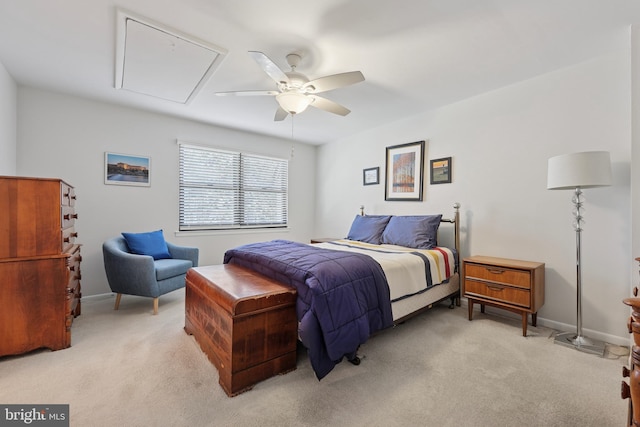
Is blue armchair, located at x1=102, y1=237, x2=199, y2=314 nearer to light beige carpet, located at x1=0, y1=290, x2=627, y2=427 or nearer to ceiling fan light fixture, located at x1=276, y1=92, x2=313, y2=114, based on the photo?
light beige carpet, located at x1=0, y1=290, x2=627, y2=427

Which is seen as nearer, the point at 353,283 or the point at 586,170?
the point at 353,283

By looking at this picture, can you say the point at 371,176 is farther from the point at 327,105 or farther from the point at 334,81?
the point at 334,81

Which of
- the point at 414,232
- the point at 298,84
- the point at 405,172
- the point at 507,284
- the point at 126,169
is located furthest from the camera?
the point at 405,172

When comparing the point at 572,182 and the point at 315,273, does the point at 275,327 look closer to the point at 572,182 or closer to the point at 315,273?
the point at 315,273

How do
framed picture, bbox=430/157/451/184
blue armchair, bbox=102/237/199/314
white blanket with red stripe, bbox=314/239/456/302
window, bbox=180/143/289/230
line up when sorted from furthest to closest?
window, bbox=180/143/289/230
framed picture, bbox=430/157/451/184
blue armchair, bbox=102/237/199/314
white blanket with red stripe, bbox=314/239/456/302

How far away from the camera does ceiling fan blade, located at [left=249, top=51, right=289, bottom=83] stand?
1881mm

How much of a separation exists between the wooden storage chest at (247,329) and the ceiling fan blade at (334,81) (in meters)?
1.61

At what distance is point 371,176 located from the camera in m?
4.52

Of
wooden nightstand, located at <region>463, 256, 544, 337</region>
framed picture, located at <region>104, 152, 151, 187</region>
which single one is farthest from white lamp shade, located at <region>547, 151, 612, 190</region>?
framed picture, located at <region>104, 152, 151, 187</region>

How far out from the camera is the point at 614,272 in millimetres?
2350

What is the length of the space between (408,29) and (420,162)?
6.55ft

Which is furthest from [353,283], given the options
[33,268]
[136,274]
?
[33,268]

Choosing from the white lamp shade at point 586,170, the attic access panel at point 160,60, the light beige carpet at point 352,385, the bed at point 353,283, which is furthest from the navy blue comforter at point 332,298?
the attic access panel at point 160,60

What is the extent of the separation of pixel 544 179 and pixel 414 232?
Result: 53.7 inches
